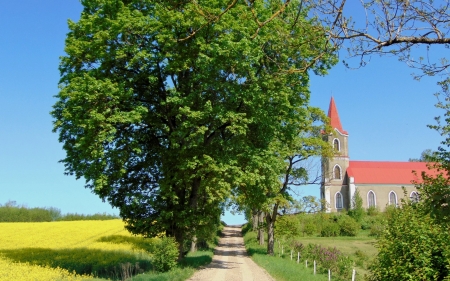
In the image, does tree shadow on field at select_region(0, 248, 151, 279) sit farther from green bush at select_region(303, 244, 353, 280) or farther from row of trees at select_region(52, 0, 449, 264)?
green bush at select_region(303, 244, 353, 280)

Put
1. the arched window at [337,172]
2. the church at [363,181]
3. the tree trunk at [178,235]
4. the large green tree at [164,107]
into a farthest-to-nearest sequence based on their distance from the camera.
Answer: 1. the arched window at [337,172]
2. the church at [363,181]
3. the tree trunk at [178,235]
4. the large green tree at [164,107]

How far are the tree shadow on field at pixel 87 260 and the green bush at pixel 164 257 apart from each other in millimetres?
1106

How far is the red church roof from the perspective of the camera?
93100 mm

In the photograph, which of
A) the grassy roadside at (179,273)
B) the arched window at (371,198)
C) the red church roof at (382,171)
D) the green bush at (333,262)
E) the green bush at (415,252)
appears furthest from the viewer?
the red church roof at (382,171)

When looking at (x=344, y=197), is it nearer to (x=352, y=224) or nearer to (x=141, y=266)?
(x=352, y=224)

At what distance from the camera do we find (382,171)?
9538 centimetres

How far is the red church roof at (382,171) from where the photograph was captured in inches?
3665

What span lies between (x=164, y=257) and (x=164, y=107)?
750 cm

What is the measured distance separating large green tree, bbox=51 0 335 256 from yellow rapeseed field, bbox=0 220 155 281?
264cm

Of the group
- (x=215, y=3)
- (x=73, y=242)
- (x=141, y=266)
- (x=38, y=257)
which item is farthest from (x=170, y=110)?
Answer: (x=73, y=242)

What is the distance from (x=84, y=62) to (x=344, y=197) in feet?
260

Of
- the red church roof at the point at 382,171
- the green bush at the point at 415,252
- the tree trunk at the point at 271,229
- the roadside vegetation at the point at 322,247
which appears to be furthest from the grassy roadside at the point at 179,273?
the red church roof at the point at 382,171

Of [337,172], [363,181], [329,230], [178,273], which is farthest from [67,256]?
[363,181]

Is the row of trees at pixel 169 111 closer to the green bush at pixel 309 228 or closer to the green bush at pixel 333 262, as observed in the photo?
the green bush at pixel 333 262
